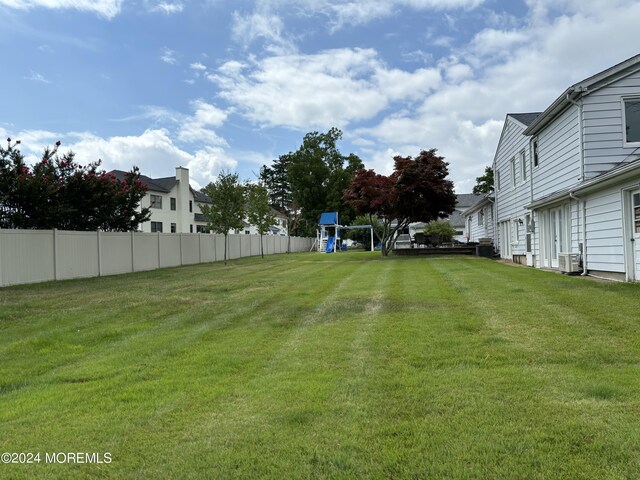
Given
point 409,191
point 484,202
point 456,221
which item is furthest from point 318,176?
point 409,191

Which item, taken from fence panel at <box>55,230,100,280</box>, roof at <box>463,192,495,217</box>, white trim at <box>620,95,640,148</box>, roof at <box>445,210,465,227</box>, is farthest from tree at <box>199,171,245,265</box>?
roof at <box>445,210,465,227</box>

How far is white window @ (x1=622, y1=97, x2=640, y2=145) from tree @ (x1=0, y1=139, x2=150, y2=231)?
55.7 feet

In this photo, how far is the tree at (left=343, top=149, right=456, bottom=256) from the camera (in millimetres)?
22219

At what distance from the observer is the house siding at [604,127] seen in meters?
11.4

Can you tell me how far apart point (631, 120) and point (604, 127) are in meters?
0.79

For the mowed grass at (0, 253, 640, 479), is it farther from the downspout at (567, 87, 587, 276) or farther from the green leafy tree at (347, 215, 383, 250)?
the green leafy tree at (347, 215, 383, 250)

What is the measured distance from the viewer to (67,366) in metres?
5.00

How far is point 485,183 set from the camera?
5409 centimetres

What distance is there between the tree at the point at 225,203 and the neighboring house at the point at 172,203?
16560 mm

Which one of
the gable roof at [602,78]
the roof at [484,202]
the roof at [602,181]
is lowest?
the roof at [602,181]

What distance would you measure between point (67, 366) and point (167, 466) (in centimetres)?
297

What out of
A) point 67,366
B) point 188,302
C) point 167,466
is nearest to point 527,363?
point 167,466

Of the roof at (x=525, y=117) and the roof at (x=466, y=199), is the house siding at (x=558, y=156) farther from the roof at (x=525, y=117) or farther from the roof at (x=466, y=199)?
the roof at (x=466, y=199)

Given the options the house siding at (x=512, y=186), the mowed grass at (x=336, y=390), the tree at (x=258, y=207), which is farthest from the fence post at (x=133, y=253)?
the house siding at (x=512, y=186)
